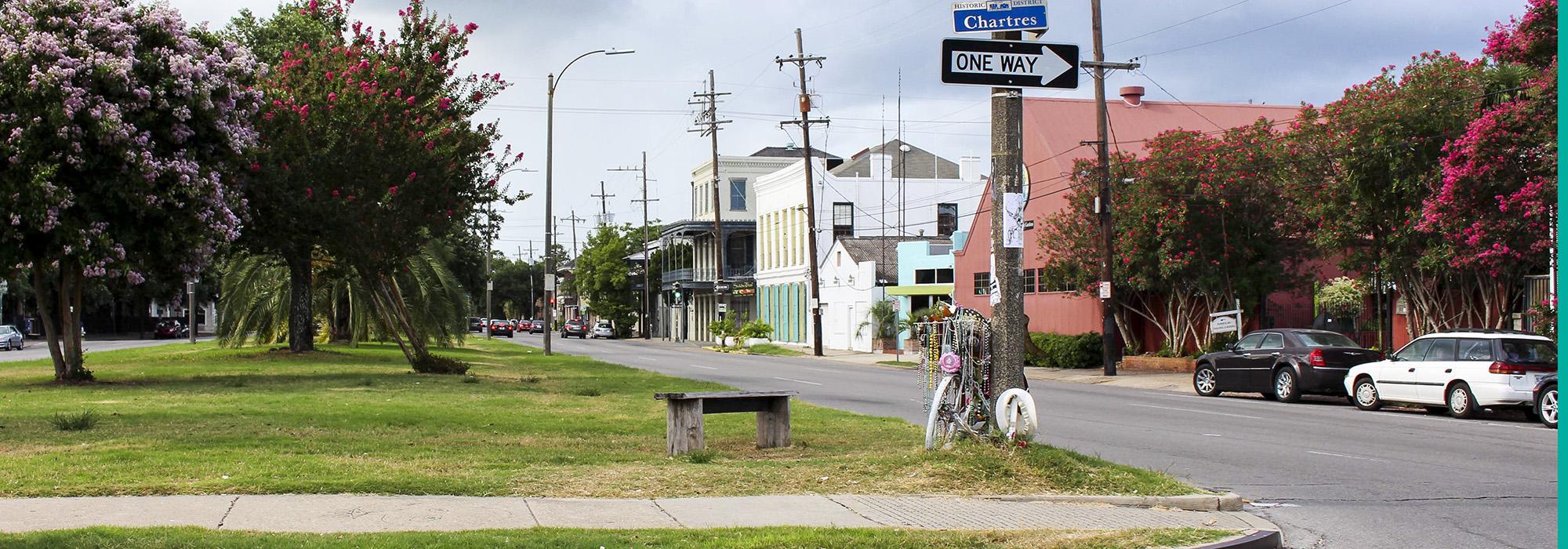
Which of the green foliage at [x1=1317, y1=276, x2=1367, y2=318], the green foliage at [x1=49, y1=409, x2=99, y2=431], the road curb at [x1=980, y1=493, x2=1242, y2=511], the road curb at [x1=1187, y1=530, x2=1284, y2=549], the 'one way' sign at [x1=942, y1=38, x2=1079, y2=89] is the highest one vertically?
the 'one way' sign at [x1=942, y1=38, x2=1079, y2=89]

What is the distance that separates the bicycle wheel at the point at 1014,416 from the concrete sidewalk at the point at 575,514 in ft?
3.64

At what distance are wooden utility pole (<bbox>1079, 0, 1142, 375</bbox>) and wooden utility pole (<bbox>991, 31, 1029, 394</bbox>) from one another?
20.9 meters

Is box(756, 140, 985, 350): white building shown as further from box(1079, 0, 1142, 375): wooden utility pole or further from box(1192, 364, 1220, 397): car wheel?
box(1192, 364, 1220, 397): car wheel

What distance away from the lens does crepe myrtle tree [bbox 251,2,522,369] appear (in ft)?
84.9

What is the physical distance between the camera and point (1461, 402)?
66.9 ft

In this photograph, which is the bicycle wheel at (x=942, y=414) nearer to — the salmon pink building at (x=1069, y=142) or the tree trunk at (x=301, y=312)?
the tree trunk at (x=301, y=312)

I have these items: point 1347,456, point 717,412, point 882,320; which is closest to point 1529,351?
point 1347,456

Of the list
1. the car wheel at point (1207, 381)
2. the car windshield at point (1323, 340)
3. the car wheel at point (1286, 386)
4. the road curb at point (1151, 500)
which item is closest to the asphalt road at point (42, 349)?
the car wheel at point (1207, 381)

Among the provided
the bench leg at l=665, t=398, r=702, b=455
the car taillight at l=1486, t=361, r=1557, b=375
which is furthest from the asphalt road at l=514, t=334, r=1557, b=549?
the bench leg at l=665, t=398, r=702, b=455

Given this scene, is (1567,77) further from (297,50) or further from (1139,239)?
(1139,239)

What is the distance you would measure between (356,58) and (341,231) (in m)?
3.48

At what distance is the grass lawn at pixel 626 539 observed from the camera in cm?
753

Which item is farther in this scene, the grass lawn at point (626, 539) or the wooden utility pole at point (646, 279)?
the wooden utility pole at point (646, 279)

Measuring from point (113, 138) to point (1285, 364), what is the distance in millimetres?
20091
